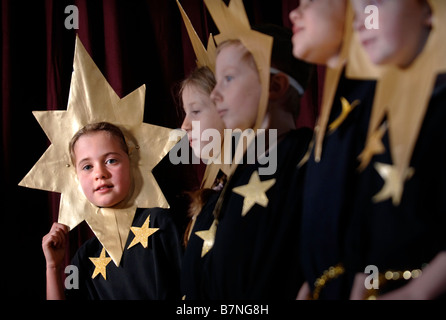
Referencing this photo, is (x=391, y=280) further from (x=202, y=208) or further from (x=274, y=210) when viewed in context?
(x=202, y=208)

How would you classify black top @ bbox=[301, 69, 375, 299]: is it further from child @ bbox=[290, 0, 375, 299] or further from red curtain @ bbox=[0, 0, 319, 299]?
red curtain @ bbox=[0, 0, 319, 299]

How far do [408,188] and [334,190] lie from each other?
159 mm

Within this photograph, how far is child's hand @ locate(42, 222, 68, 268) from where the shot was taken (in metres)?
1.67

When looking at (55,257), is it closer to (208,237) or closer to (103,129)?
(103,129)

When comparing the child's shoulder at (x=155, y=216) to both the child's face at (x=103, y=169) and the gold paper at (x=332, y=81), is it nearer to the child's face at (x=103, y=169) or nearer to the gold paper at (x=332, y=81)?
the child's face at (x=103, y=169)

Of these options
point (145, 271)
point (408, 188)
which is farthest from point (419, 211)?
point (145, 271)

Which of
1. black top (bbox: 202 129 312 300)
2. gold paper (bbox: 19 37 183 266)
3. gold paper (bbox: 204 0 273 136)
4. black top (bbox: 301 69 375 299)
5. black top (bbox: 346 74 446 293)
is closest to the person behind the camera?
black top (bbox: 346 74 446 293)

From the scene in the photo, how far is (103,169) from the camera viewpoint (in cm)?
161

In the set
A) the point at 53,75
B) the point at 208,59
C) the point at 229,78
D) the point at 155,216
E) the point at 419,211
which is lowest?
the point at 419,211

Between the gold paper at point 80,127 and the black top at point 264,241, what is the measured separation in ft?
1.30

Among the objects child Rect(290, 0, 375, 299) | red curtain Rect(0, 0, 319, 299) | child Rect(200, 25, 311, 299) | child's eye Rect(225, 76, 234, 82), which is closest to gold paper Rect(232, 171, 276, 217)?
child Rect(200, 25, 311, 299)

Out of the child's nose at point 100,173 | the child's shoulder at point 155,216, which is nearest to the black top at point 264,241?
the child's shoulder at point 155,216

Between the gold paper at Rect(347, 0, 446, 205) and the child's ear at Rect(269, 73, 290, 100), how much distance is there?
36 cm

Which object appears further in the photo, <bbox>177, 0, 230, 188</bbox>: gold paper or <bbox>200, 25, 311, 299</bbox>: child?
<bbox>177, 0, 230, 188</bbox>: gold paper
